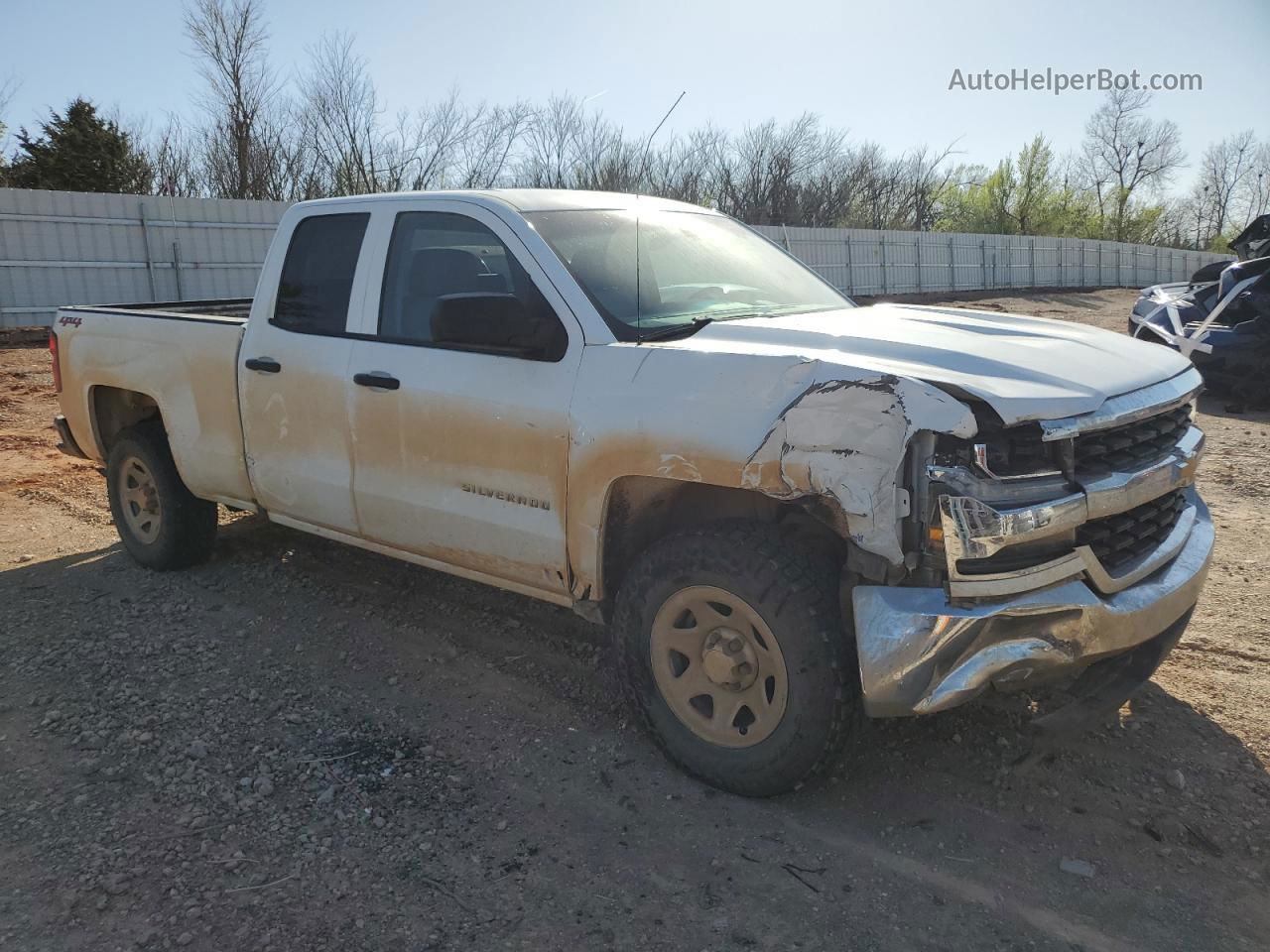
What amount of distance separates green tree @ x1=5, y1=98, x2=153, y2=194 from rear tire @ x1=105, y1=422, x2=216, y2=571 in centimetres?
2470

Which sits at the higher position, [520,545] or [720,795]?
[520,545]

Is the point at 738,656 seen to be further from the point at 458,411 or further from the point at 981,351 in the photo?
the point at 458,411

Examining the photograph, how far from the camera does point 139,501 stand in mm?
5641

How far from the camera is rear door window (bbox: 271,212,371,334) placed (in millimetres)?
4367

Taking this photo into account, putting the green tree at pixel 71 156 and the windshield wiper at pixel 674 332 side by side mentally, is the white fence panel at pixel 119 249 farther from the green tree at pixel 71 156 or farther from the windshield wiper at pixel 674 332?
the windshield wiper at pixel 674 332

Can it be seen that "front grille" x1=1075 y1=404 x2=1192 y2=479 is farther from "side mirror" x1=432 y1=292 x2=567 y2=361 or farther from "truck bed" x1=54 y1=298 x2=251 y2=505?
"truck bed" x1=54 y1=298 x2=251 y2=505

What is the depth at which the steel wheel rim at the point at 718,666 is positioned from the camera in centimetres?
307

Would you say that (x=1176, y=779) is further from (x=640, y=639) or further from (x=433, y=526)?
(x=433, y=526)

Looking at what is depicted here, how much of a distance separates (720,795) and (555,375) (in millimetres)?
1561

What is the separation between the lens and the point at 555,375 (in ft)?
11.4

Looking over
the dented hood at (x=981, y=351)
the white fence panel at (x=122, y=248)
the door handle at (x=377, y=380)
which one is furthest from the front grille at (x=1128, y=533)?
the white fence panel at (x=122, y=248)

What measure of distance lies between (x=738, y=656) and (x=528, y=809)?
87cm

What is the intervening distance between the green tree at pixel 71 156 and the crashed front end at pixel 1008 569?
95.5 feet

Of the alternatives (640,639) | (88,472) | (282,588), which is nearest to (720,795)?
(640,639)
